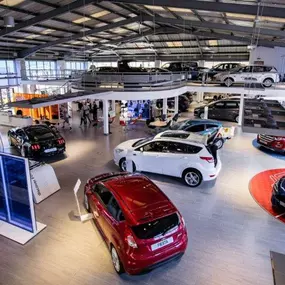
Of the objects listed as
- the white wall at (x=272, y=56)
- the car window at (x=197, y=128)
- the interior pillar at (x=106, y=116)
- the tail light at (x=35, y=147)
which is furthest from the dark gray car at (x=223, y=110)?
the tail light at (x=35, y=147)

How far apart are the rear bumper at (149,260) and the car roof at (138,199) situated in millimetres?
584

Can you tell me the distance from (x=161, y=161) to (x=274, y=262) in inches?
197

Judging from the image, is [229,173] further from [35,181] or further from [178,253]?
[35,181]

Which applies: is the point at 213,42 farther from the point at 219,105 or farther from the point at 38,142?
the point at 38,142

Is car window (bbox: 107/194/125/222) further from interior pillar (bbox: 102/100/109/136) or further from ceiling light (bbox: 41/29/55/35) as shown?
ceiling light (bbox: 41/29/55/35)

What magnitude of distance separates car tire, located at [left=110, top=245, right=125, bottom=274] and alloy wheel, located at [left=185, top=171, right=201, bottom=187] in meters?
4.04

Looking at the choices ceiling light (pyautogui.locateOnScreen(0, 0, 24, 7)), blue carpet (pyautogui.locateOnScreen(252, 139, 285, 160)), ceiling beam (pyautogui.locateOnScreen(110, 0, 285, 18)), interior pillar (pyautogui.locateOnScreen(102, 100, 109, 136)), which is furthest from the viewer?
interior pillar (pyautogui.locateOnScreen(102, 100, 109, 136))

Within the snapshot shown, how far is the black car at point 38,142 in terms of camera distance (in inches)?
396

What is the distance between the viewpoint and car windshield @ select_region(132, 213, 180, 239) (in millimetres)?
4324

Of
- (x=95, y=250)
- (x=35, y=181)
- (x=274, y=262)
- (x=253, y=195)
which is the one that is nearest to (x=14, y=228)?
(x=35, y=181)

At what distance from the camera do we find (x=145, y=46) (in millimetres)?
28500

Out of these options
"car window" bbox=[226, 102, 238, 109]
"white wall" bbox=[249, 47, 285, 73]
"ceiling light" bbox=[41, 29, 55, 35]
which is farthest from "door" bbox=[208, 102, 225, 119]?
"ceiling light" bbox=[41, 29, 55, 35]

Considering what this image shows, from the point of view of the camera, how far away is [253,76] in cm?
1611

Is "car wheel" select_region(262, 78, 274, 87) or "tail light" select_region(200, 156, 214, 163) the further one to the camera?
"car wheel" select_region(262, 78, 274, 87)
